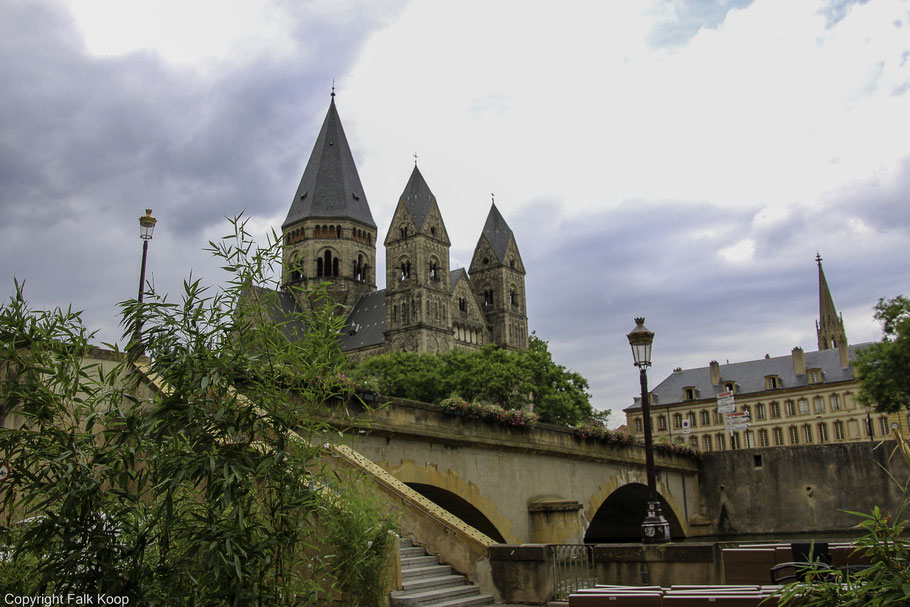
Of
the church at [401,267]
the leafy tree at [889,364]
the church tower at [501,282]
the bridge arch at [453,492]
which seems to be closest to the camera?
the bridge arch at [453,492]

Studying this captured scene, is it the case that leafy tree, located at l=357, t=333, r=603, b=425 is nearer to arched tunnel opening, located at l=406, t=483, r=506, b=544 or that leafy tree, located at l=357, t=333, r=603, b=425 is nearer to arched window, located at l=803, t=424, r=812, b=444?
arched window, located at l=803, t=424, r=812, b=444

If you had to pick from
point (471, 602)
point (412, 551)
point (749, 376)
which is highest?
point (749, 376)

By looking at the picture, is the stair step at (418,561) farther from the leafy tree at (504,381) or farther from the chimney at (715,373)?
the chimney at (715,373)

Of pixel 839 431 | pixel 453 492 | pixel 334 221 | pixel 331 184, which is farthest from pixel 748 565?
pixel 331 184

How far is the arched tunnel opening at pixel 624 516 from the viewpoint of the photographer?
28.5 meters

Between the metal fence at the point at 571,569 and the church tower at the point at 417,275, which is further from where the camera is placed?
the church tower at the point at 417,275

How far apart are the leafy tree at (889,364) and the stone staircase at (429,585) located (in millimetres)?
35120

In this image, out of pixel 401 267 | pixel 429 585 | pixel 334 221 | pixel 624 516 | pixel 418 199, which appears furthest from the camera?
pixel 334 221

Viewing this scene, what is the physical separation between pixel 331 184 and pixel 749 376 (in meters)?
54.3

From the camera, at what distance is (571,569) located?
10.5m

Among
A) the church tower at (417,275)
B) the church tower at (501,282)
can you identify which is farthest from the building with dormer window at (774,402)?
the church tower at (417,275)

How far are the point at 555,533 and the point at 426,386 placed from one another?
42.8 metres

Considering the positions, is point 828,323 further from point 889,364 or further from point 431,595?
point 431,595

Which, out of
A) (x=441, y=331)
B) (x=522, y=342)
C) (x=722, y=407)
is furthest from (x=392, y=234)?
(x=722, y=407)
